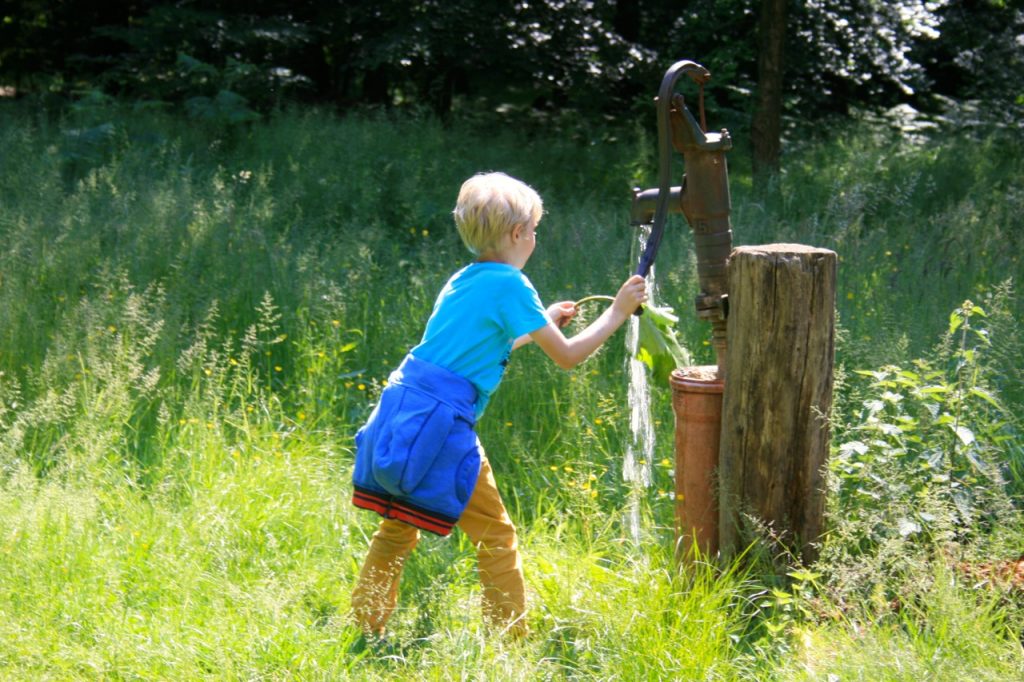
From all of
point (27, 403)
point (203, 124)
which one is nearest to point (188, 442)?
point (27, 403)

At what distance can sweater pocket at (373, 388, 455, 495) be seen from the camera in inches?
120

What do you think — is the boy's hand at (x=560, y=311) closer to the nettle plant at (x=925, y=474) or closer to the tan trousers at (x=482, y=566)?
the tan trousers at (x=482, y=566)

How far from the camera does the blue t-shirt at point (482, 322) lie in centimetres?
309

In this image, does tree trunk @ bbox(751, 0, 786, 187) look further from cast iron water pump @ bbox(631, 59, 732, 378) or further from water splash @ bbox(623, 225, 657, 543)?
cast iron water pump @ bbox(631, 59, 732, 378)

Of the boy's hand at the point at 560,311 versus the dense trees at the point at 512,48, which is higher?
the dense trees at the point at 512,48

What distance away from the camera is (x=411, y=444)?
3.05m

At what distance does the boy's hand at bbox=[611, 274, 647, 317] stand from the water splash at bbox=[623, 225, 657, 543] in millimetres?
473

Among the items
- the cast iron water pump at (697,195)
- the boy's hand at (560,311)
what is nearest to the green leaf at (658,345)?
the cast iron water pump at (697,195)

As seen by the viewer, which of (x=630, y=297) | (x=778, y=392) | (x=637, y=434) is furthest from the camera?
(x=637, y=434)

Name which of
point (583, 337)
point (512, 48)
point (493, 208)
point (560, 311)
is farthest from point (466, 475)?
point (512, 48)

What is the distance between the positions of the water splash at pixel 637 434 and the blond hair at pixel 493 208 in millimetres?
693

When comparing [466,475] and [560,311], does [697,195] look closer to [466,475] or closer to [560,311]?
[560,311]

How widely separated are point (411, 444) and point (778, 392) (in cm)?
116

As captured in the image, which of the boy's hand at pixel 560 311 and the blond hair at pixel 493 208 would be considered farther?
the boy's hand at pixel 560 311
